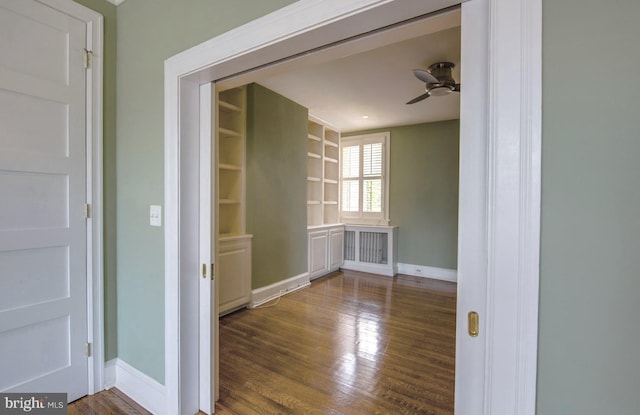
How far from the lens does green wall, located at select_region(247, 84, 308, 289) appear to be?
11.8ft

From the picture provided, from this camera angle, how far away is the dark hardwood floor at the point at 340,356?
1.95 metres

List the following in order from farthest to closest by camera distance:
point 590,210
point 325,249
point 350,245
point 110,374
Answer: point 350,245 < point 325,249 < point 110,374 < point 590,210

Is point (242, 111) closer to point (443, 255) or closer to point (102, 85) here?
point (102, 85)

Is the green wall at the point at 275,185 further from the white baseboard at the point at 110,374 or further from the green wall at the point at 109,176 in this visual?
the white baseboard at the point at 110,374

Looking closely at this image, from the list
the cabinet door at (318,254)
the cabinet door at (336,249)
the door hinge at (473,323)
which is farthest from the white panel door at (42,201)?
the cabinet door at (336,249)

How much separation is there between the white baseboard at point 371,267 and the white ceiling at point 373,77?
2.64 metres

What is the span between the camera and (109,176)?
6.66 feet

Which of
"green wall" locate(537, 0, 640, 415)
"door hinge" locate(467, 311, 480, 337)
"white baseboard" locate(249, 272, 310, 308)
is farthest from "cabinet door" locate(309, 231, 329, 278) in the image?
"green wall" locate(537, 0, 640, 415)

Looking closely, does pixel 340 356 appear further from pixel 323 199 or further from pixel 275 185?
pixel 323 199

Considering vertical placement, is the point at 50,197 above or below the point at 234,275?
above

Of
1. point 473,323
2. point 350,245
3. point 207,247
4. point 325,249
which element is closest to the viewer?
point 473,323

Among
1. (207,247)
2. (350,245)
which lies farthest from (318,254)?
(207,247)

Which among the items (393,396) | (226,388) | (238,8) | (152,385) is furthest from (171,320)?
(238,8)

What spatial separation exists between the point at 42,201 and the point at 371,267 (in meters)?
4.67
